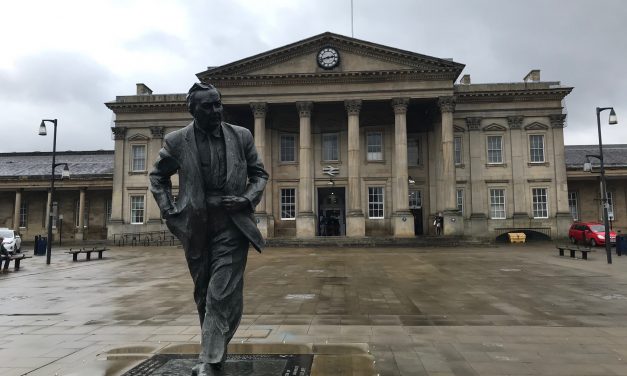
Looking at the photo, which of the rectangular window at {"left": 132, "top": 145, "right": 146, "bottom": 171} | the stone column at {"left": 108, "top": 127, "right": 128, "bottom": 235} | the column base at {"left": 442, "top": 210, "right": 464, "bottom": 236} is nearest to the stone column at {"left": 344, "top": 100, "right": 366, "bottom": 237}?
the column base at {"left": 442, "top": 210, "right": 464, "bottom": 236}

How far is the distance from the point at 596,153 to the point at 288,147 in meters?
33.9

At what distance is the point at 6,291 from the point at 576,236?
119ft

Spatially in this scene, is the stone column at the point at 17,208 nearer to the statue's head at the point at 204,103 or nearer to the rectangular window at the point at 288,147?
the rectangular window at the point at 288,147

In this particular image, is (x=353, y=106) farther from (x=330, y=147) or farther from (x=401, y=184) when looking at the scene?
(x=401, y=184)

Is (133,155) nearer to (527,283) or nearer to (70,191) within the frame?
(70,191)

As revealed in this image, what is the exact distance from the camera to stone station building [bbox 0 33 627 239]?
3503 cm

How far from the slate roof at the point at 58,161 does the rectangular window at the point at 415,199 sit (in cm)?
3034

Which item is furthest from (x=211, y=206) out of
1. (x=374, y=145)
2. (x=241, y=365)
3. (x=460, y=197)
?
(x=460, y=197)

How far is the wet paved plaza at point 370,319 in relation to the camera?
220 inches

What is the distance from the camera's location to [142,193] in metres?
41.4

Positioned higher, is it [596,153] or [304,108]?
[304,108]

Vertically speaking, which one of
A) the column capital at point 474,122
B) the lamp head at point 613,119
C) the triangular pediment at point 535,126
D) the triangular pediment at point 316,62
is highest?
the triangular pediment at point 316,62

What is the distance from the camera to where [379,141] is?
128ft

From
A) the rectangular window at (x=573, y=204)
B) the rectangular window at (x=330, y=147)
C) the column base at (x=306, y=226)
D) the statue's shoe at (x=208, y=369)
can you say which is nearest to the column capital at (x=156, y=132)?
the rectangular window at (x=330, y=147)
